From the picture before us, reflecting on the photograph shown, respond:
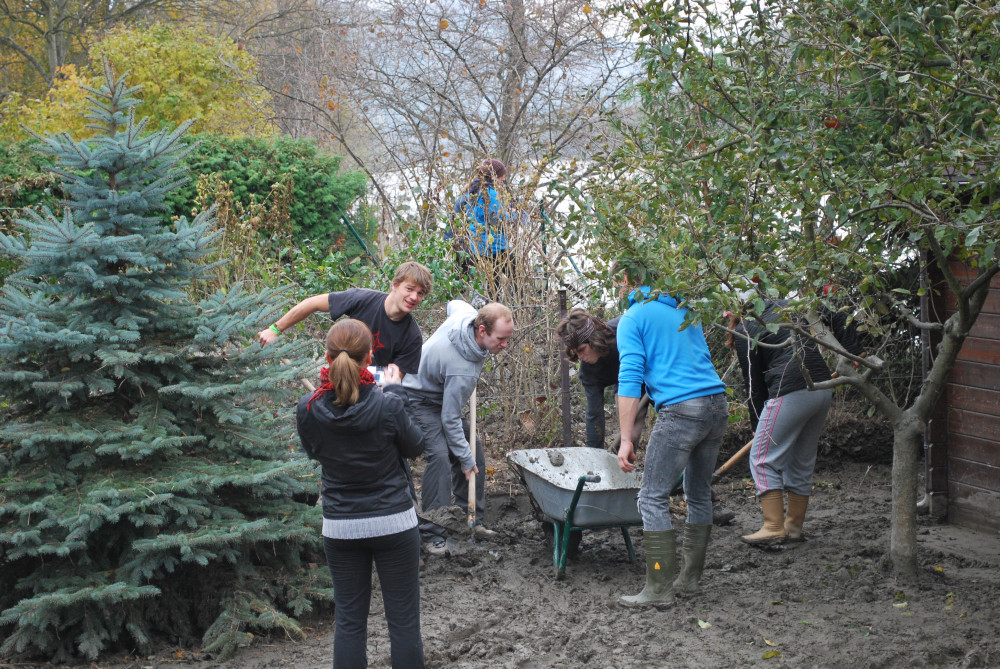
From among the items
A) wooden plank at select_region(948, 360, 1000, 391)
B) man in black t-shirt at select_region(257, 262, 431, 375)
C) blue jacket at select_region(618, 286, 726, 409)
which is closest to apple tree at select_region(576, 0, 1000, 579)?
blue jacket at select_region(618, 286, 726, 409)

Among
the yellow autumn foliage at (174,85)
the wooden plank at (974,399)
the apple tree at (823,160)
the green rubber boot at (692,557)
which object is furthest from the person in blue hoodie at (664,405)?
the yellow autumn foliage at (174,85)

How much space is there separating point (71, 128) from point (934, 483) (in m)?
11.9

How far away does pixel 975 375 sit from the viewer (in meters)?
5.33

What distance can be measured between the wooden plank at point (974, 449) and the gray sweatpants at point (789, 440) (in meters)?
1.05

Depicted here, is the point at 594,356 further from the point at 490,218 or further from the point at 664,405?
the point at 490,218

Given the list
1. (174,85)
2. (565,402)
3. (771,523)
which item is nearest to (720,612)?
(771,523)

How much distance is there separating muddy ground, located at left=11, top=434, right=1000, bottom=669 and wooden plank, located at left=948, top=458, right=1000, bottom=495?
1.01ft


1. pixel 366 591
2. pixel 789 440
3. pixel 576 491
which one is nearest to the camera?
pixel 366 591

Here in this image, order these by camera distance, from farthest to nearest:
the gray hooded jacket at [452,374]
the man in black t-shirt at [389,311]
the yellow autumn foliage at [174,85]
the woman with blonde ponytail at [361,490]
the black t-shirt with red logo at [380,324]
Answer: the yellow autumn foliage at [174,85] → the gray hooded jacket at [452,374] → the black t-shirt with red logo at [380,324] → the man in black t-shirt at [389,311] → the woman with blonde ponytail at [361,490]

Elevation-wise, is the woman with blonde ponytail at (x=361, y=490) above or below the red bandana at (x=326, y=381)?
below

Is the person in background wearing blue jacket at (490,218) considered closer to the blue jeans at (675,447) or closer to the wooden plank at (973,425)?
the blue jeans at (675,447)

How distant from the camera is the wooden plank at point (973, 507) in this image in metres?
5.26

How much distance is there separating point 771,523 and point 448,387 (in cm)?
222

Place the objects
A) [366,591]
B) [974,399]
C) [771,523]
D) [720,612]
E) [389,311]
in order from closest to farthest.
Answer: [366,591]
[720,612]
[389,311]
[771,523]
[974,399]
